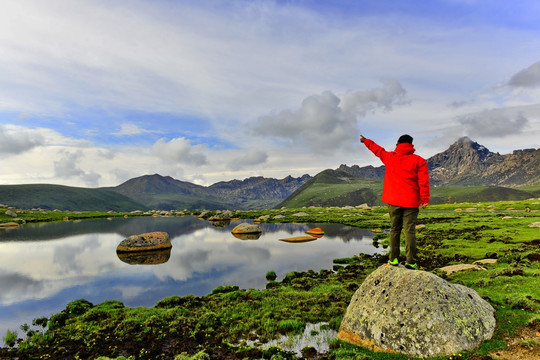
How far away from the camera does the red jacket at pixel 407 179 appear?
13.9 m

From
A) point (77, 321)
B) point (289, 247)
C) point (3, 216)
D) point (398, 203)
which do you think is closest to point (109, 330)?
point (77, 321)

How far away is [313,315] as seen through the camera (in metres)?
17.2

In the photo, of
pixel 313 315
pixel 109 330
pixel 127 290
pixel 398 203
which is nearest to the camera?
pixel 398 203

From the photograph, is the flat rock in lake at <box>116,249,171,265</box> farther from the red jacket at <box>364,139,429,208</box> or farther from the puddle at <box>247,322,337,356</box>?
the red jacket at <box>364,139,429,208</box>

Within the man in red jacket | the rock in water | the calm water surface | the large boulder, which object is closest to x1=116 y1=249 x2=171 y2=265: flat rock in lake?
the calm water surface

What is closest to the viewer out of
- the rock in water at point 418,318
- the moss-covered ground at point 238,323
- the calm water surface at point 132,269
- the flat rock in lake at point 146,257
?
the rock in water at point 418,318

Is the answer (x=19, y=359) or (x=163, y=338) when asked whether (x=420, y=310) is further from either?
(x=19, y=359)

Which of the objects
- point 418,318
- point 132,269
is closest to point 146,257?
point 132,269

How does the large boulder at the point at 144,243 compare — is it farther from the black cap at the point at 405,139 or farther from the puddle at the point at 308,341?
the black cap at the point at 405,139

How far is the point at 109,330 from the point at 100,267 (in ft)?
80.8

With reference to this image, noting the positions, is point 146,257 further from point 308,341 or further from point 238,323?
point 308,341

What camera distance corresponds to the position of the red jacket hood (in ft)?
47.5

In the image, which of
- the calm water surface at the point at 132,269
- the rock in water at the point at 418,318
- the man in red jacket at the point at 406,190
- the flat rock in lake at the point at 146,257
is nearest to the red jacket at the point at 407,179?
the man in red jacket at the point at 406,190

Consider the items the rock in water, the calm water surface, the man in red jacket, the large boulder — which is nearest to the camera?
the rock in water
